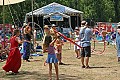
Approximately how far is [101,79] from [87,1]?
5653 cm

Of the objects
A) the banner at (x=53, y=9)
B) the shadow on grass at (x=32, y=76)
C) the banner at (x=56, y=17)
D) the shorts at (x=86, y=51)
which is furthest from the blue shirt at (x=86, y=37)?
the banner at (x=56, y=17)

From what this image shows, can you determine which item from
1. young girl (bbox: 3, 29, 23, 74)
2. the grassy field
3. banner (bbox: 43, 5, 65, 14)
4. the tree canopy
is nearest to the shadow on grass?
the grassy field

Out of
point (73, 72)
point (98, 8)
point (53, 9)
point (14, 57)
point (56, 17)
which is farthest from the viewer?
point (98, 8)

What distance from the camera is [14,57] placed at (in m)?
→ 12.1

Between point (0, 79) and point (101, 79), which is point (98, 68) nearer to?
point (101, 79)

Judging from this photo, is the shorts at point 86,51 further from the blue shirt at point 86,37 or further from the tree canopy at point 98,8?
the tree canopy at point 98,8

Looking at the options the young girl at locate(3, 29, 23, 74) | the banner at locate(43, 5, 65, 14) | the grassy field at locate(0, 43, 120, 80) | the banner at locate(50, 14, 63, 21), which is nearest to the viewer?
the grassy field at locate(0, 43, 120, 80)

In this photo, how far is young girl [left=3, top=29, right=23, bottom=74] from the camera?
11938mm

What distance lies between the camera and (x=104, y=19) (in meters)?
66.1

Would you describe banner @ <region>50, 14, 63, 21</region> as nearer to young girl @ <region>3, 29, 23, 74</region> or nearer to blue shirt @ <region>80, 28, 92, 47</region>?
blue shirt @ <region>80, 28, 92, 47</region>

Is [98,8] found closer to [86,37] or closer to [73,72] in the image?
[86,37]

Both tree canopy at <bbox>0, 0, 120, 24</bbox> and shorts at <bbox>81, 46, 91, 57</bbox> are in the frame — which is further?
tree canopy at <bbox>0, 0, 120, 24</bbox>

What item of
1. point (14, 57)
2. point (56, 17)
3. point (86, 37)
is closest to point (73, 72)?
point (86, 37)

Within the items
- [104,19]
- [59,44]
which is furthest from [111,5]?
[59,44]
